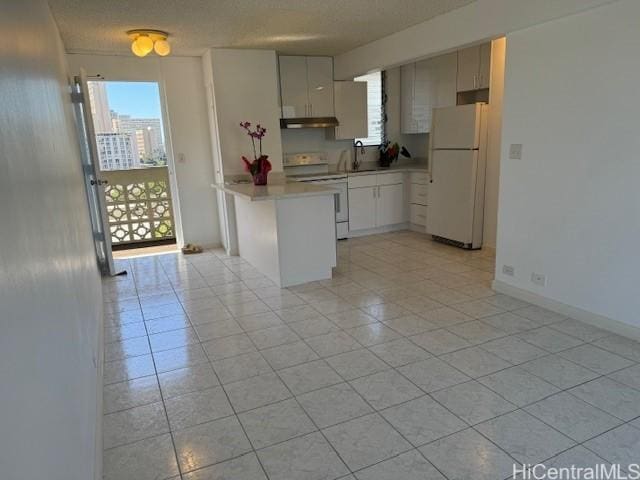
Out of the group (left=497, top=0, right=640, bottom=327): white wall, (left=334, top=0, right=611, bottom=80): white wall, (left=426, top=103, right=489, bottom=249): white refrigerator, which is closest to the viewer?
(left=497, top=0, right=640, bottom=327): white wall

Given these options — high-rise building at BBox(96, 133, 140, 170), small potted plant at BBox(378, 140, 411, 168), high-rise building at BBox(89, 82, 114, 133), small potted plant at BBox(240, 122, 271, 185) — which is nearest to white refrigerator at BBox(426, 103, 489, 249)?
small potted plant at BBox(378, 140, 411, 168)

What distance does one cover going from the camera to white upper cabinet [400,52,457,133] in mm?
5496

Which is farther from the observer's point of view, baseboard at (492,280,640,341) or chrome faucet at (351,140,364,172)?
chrome faucet at (351,140,364,172)

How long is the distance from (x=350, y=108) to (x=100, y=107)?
321 cm

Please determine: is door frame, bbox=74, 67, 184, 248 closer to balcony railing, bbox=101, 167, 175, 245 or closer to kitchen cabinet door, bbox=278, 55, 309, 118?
balcony railing, bbox=101, 167, 175, 245

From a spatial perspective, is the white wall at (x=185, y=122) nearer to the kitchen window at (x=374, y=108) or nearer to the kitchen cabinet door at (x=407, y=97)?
the kitchen window at (x=374, y=108)

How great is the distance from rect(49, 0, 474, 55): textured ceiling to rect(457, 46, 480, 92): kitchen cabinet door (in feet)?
3.75

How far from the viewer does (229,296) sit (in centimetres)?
396

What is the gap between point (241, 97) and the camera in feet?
16.8

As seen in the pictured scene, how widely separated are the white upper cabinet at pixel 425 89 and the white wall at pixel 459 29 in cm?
101

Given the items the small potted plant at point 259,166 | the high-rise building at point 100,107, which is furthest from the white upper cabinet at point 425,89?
the high-rise building at point 100,107

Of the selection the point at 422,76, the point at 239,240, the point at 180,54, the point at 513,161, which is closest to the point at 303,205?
the point at 239,240

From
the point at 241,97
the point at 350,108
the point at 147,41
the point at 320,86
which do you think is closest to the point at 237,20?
the point at 147,41

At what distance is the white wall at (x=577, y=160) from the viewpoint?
2.74m
